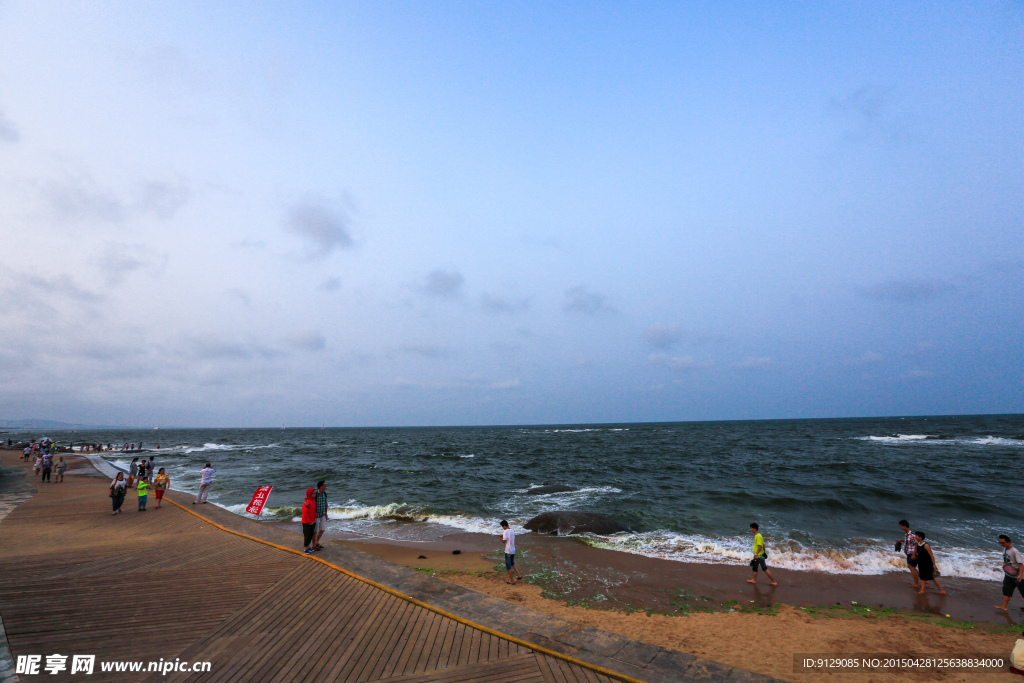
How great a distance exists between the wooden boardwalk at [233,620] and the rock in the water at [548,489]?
741 inches

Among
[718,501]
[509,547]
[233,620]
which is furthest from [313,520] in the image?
[718,501]

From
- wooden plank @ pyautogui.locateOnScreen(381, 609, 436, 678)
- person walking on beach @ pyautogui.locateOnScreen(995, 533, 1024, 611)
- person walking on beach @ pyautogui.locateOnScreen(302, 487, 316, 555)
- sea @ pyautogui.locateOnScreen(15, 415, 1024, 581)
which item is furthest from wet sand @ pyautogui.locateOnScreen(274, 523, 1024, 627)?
wooden plank @ pyautogui.locateOnScreen(381, 609, 436, 678)

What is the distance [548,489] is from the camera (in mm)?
29891

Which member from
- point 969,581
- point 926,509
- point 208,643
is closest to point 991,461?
point 926,509

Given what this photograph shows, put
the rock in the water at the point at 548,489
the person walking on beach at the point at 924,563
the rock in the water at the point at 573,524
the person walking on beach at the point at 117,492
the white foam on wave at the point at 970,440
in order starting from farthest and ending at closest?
→ 1. the white foam on wave at the point at 970,440
2. the rock in the water at the point at 548,489
3. the rock in the water at the point at 573,524
4. the person walking on beach at the point at 117,492
5. the person walking on beach at the point at 924,563

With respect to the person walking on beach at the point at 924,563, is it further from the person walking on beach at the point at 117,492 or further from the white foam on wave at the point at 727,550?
the person walking on beach at the point at 117,492

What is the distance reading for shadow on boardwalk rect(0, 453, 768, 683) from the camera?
22.1 ft

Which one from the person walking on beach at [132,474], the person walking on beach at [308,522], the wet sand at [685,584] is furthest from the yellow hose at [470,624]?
the person walking on beach at [132,474]

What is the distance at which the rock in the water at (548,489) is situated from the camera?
28.9 meters

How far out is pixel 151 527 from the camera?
15.3 metres

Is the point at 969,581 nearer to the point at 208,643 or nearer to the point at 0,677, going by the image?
the point at 208,643

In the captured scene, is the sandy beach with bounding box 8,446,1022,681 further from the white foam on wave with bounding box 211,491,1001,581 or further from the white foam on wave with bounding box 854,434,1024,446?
the white foam on wave with bounding box 854,434,1024,446

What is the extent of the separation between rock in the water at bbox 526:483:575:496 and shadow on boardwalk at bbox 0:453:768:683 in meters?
17.9

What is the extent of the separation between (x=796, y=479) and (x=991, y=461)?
24.0 m
